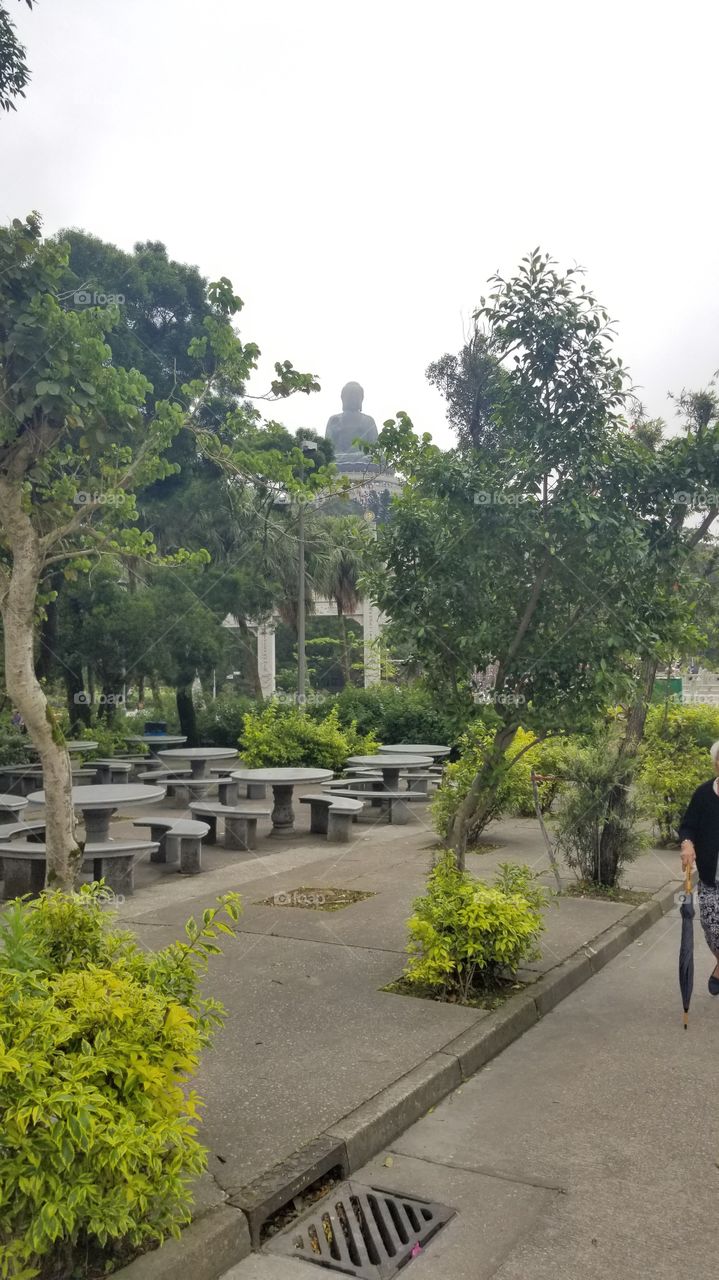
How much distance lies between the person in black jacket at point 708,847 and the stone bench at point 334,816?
6.13 m

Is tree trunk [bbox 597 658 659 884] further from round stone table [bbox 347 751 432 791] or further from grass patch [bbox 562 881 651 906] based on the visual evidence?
round stone table [bbox 347 751 432 791]

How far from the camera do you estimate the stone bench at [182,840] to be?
10.4m

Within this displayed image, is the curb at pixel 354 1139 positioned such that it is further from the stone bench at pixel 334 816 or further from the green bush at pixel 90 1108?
the stone bench at pixel 334 816

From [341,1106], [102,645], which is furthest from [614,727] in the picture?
[102,645]

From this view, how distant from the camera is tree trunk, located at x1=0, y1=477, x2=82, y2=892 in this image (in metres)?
6.41

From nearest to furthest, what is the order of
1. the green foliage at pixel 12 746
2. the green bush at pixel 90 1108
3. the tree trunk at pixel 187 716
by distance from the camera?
the green bush at pixel 90 1108 < the green foliage at pixel 12 746 < the tree trunk at pixel 187 716

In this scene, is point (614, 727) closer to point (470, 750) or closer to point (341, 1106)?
point (470, 750)

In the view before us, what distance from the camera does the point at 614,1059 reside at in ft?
17.5

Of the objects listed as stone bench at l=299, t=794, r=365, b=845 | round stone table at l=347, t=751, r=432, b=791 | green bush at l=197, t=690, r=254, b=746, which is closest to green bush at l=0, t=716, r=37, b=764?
green bush at l=197, t=690, r=254, b=746

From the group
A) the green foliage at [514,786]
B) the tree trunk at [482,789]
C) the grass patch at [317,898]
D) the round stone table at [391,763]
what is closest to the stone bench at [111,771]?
the round stone table at [391,763]

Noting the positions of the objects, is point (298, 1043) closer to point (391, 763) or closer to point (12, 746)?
point (391, 763)

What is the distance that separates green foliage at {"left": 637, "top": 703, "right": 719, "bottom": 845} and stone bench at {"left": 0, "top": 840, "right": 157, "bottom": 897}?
17.2 ft

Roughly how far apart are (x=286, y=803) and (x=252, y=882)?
11.0 feet

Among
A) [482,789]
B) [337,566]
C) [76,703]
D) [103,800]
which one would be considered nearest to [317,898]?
[103,800]
